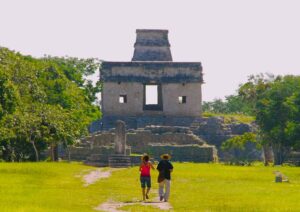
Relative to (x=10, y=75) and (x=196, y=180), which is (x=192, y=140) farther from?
(x=196, y=180)

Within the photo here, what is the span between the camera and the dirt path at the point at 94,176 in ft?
105

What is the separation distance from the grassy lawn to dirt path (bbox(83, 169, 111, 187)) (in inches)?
11.9

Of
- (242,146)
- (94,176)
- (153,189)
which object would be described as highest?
(242,146)

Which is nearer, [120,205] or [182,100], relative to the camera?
[120,205]

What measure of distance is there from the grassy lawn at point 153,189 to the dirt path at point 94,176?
302mm

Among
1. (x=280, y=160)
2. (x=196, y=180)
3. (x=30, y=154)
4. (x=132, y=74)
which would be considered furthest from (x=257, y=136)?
(x=196, y=180)

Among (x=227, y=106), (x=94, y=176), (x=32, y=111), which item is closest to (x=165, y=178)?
(x=94, y=176)

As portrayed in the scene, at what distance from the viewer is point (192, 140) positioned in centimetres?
5200

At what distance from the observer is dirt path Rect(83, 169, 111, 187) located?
31891 mm

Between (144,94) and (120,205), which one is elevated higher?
(144,94)

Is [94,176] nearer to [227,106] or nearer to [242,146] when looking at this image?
[242,146]

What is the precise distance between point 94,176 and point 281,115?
57.2ft

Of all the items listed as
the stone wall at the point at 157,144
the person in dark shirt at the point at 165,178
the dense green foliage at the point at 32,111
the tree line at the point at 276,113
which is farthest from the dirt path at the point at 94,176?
the tree line at the point at 276,113

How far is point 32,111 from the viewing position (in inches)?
1752
